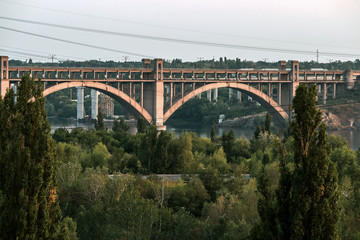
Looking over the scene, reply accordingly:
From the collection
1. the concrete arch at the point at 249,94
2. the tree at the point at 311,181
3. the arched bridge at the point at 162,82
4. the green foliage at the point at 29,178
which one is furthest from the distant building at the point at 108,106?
the tree at the point at 311,181

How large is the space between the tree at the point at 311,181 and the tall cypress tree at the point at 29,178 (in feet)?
18.6

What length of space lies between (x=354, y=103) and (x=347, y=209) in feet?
190

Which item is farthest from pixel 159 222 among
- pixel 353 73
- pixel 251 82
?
pixel 353 73

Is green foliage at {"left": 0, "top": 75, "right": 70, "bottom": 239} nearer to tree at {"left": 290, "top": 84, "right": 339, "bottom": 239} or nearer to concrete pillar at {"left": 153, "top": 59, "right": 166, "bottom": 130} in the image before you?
tree at {"left": 290, "top": 84, "right": 339, "bottom": 239}

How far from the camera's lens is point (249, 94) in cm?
6819

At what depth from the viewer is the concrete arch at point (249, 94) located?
6227 cm

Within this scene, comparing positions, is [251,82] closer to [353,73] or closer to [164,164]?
[353,73]

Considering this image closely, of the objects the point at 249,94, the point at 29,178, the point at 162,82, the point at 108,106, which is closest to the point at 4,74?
the point at 162,82

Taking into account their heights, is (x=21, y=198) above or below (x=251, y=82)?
below

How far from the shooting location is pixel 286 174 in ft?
49.0

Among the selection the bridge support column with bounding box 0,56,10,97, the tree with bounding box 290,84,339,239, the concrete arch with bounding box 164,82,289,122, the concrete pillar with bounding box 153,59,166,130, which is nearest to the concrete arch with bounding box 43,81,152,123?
the concrete pillar with bounding box 153,59,166,130

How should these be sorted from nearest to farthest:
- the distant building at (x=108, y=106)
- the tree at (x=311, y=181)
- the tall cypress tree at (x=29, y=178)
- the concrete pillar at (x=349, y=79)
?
the tree at (x=311, y=181) < the tall cypress tree at (x=29, y=178) < the concrete pillar at (x=349, y=79) < the distant building at (x=108, y=106)

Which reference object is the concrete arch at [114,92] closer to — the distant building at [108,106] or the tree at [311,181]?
the tree at [311,181]

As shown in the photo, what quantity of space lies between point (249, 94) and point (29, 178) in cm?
5430
